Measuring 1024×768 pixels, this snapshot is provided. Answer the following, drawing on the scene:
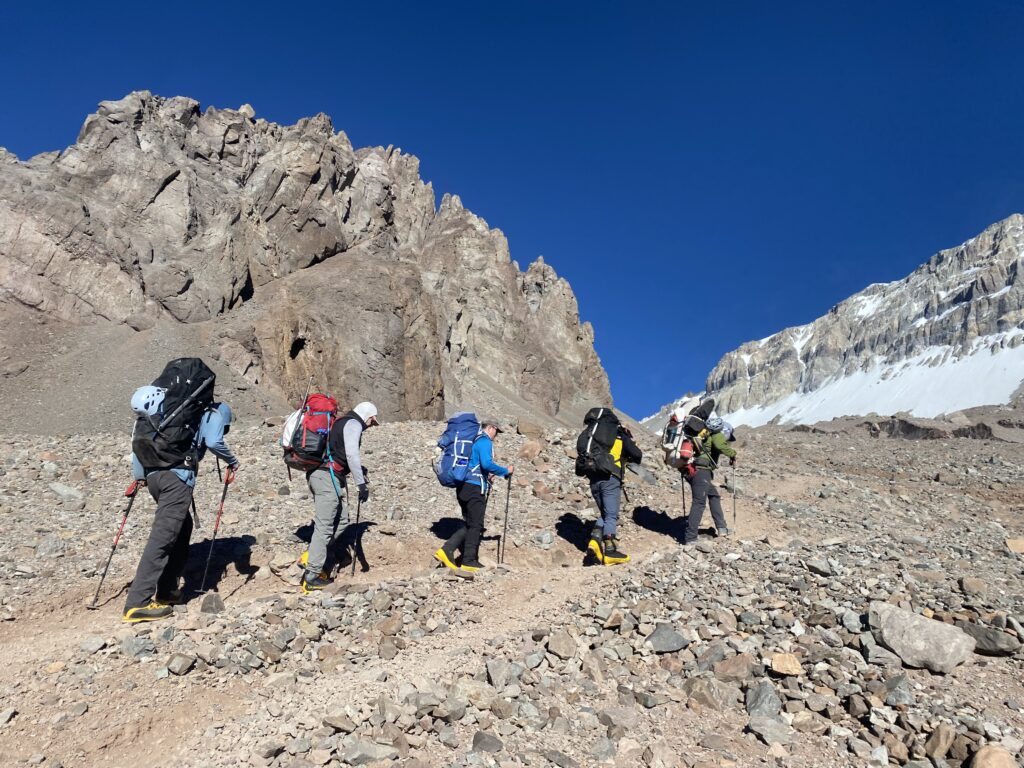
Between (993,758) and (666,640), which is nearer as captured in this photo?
(993,758)

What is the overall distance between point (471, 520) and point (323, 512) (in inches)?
82.0

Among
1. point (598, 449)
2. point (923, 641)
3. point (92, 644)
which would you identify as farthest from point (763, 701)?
point (92, 644)

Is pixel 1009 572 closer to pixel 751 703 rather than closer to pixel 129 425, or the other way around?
pixel 751 703

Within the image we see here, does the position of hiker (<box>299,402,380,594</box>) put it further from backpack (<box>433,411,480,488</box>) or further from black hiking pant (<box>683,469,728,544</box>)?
black hiking pant (<box>683,469,728,544</box>)

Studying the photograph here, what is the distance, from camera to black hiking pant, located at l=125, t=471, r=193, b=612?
6371 mm

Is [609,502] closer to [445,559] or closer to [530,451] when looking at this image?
[445,559]

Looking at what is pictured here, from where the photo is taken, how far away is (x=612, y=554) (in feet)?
30.3

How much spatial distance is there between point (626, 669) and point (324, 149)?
4871 cm

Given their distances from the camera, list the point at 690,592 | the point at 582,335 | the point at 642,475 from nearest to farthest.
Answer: the point at 690,592 < the point at 642,475 < the point at 582,335

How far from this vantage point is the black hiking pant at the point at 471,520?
8422 millimetres

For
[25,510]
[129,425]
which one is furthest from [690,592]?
[129,425]

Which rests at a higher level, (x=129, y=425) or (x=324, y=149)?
(x=324, y=149)

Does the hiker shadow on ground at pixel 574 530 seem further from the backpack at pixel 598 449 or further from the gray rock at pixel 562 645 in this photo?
the gray rock at pixel 562 645

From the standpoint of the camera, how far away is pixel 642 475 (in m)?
14.1
